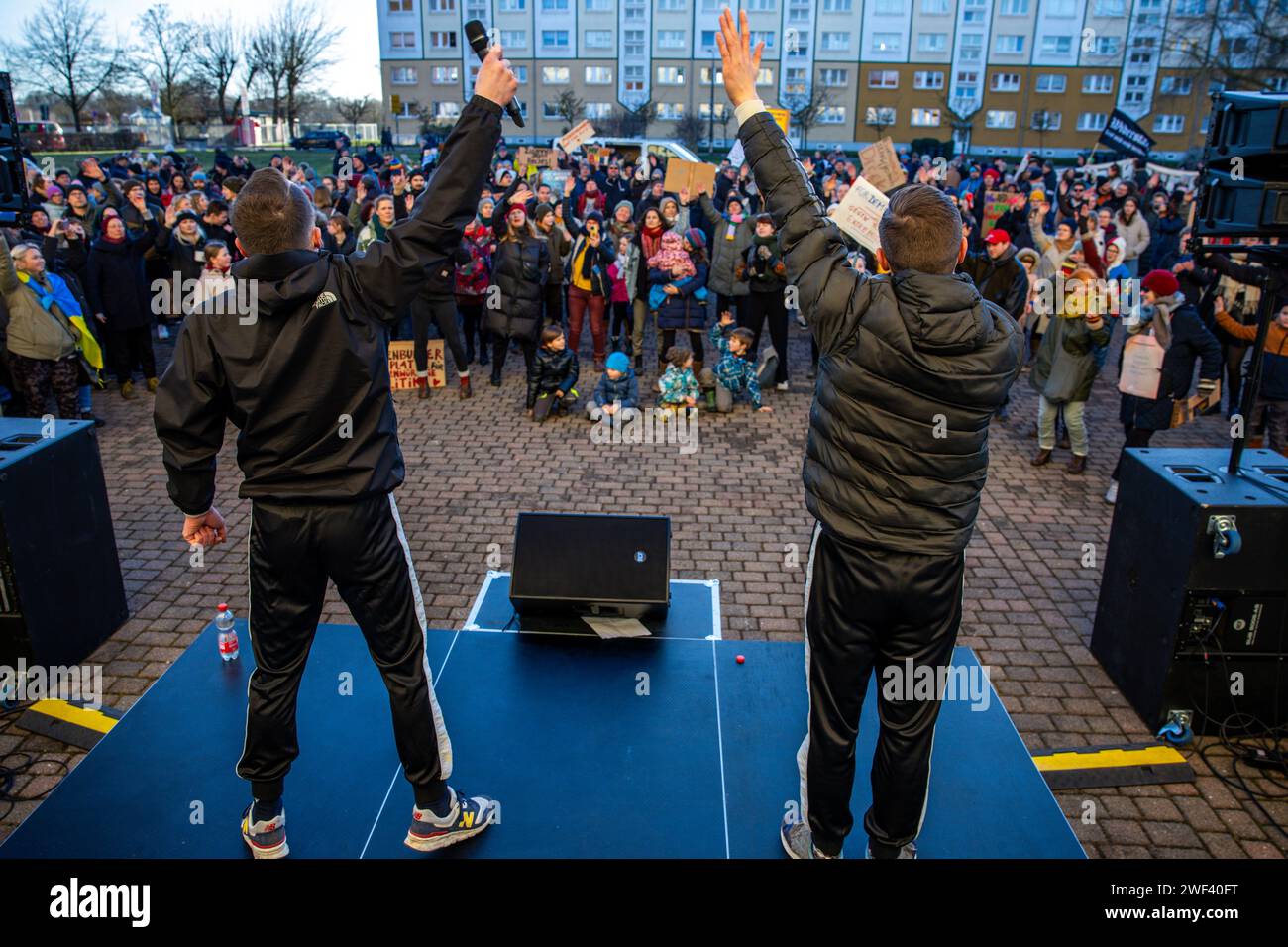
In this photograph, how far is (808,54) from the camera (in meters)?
65.0

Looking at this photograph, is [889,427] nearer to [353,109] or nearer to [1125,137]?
[1125,137]

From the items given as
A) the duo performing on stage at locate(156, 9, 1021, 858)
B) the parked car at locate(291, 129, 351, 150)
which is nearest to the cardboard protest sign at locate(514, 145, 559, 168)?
the duo performing on stage at locate(156, 9, 1021, 858)

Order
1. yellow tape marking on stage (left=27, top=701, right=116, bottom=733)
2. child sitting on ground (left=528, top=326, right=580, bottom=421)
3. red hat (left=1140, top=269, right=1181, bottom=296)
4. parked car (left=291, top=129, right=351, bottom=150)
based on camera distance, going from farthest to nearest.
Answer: parked car (left=291, top=129, right=351, bottom=150), child sitting on ground (left=528, top=326, right=580, bottom=421), red hat (left=1140, top=269, right=1181, bottom=296), yellow tape marking on stage (left=27, top=701, right=116, bottom=733)

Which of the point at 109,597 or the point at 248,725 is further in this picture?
the point at 109,597

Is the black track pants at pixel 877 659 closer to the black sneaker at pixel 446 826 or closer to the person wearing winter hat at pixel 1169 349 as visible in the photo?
the black sneaker at pixel 446 826

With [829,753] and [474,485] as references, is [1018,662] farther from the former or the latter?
[474,485]

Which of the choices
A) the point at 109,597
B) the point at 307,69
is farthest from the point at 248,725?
the point at 307,69

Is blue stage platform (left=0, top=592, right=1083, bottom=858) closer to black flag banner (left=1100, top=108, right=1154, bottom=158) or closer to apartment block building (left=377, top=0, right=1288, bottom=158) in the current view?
black flag banner (left=1100, top=108, right=1154, bottom=158)

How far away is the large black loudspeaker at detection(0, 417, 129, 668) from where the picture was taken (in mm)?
5059

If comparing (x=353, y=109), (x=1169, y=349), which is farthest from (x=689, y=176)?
(x=353, y=109)

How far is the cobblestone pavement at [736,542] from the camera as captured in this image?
15.2 feet

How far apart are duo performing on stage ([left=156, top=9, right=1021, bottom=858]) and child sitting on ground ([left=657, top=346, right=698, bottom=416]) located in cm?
715

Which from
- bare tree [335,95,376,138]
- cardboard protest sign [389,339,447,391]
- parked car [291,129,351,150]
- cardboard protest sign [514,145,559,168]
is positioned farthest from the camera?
bare tree [335,95,376,138]

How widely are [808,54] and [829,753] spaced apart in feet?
230
